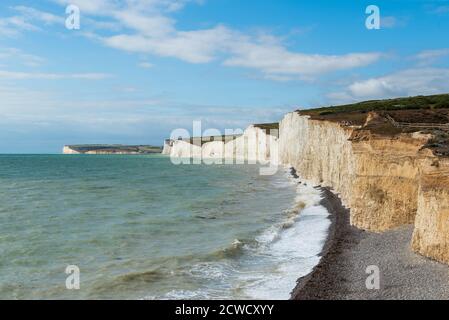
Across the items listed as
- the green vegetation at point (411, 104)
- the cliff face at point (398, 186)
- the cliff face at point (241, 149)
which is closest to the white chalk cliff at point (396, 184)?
the cliff face at point (398, 186)

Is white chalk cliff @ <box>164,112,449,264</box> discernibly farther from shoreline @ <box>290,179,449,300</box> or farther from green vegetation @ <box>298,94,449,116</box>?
green vegetation @ <box>298,94,449,116</box>

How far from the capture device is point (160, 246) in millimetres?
19297

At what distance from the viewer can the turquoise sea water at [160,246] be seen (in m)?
13.8

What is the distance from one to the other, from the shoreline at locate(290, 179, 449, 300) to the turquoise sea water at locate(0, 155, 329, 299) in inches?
29.9

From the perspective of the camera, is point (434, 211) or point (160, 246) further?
point (160, 246)

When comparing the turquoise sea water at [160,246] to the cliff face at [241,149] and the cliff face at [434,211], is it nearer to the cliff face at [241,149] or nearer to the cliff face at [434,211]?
the cliff face at [434,211]

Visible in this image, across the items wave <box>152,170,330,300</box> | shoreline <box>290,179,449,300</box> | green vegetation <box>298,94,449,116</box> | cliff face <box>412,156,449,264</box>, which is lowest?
wave <box>152,170,330,300</box>

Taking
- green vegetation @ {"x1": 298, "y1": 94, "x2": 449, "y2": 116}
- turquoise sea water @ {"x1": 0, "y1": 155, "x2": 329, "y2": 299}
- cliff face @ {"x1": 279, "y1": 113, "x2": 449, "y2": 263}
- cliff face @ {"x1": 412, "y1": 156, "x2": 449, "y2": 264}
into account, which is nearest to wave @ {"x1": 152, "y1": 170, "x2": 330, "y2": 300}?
turquoise sea water @ {"x1": 0, "y1": 155, "x2": 329, "y2": 299}

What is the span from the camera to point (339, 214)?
2419 cm

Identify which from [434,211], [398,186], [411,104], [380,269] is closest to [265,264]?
[380,269]

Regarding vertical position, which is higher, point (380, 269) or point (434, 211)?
point (434, 211)

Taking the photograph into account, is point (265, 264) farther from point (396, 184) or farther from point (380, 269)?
point (396, 184)

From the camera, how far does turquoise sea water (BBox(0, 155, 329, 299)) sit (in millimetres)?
13844

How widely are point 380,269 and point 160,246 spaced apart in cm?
940
